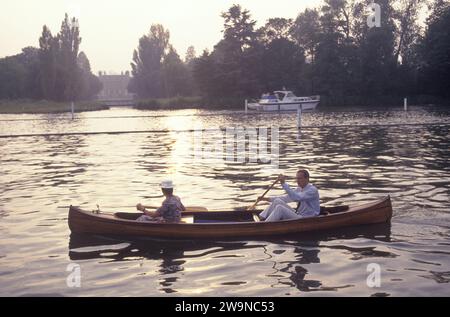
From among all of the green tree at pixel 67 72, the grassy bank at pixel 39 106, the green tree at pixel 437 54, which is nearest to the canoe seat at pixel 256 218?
the green tree at pixel 437 54

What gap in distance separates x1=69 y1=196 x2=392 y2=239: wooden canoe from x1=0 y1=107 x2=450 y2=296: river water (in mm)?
202

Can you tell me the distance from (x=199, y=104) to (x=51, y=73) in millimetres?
26797

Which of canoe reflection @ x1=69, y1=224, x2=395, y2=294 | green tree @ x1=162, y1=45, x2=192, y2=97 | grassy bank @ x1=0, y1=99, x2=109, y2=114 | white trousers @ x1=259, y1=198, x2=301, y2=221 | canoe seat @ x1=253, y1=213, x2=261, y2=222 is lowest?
canoe reflection @ x1=69, y1=224, x2=395, y2=294

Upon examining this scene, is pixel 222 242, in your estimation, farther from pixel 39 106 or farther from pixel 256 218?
pixel 39 106

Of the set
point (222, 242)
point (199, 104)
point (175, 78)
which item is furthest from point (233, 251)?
point (175, 78)

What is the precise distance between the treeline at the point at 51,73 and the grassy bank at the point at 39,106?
345 centimetres

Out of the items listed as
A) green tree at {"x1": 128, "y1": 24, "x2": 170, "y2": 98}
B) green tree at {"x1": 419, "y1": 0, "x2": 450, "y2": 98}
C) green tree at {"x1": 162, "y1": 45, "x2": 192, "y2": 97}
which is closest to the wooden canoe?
green tree at {"x1": 419, "y1": 0, "x2": 450, "y2": 98}

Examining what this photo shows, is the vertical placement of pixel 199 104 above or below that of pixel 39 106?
above

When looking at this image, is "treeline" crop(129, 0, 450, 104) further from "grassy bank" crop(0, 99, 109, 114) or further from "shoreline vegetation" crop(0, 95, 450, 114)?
"grassy bank" crop(0, 99, 109, 114)

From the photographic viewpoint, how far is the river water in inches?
370

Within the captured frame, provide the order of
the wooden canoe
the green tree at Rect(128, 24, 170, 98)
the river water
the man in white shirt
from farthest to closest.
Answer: the green tree at Rect(128, 24, 170, 98) < the man in white shirt < the wooden canoe < the river water

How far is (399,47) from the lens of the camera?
9000 cm

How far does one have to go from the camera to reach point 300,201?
12438 millimetres

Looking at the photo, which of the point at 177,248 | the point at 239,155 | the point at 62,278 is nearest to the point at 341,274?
the point at 177,248
